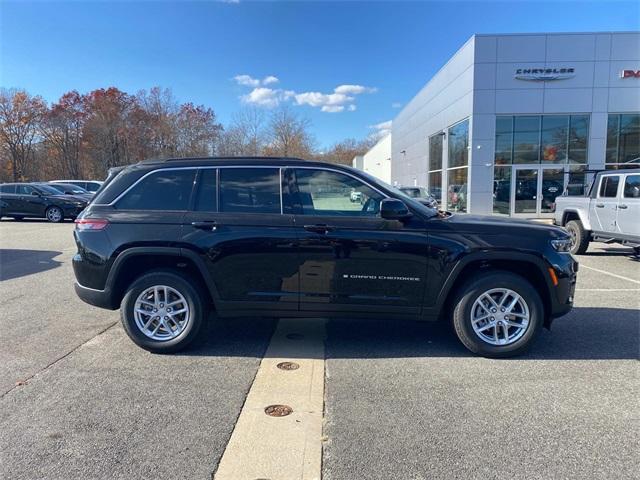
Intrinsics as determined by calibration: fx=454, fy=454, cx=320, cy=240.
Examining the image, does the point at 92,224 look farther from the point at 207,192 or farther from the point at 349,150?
the point at 349,150

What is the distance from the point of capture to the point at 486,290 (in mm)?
4348

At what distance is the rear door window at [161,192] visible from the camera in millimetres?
4535

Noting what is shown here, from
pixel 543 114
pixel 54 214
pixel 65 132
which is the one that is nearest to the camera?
pixel 54 214

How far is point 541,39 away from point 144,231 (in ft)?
70.9

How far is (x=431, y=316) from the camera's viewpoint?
14.6 feet

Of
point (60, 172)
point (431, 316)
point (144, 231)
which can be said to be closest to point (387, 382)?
point (431, 316)

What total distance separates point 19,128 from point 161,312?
61.3 m

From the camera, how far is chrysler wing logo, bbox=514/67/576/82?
20.5 metres

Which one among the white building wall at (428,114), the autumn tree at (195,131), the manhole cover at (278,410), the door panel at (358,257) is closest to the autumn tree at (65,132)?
the autumn tree at (195,131)

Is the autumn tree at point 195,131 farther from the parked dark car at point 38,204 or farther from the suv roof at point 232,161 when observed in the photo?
the suv roof at point 232,161

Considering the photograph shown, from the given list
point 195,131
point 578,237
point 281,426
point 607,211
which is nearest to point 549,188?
point 578,237

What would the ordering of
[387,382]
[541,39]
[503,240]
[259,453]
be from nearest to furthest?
[259,453] → [387,382] → [503,240] → [541,39]

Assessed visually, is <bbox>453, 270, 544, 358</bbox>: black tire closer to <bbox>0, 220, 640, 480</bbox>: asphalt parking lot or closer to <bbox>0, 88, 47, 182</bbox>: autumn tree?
<bbox>0, 220, 640, 480</bbox>: asphalt parking lot

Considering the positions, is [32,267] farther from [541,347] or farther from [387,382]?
[541,347]
